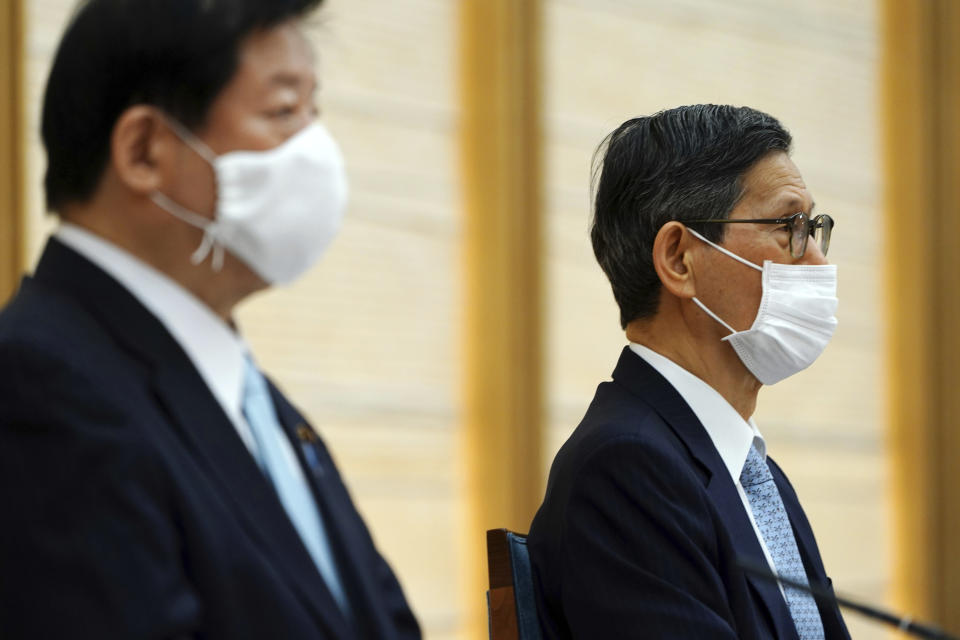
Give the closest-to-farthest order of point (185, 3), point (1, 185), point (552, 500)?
point (185, 3) → point (552, 500) → point (1, 185)

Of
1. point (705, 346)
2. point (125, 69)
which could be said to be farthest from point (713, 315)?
point (125, 69)

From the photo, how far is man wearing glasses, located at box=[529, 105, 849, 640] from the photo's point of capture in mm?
1805

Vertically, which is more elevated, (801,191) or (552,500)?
(801,191)

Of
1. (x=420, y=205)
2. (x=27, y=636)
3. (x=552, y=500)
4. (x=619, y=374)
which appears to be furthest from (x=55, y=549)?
(x=420, y=205)

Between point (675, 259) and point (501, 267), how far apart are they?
219 centimetres

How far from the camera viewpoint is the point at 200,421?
131cm

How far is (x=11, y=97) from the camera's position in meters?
→ 3.18

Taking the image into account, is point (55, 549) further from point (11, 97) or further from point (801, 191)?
point (11, 97)

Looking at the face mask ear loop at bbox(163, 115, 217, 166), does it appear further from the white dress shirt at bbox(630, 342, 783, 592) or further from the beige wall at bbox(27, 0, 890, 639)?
the beige wall at bbox(27, 0, 890, 639)

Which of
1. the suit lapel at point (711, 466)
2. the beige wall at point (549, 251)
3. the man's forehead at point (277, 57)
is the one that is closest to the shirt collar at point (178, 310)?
the man's forehead at point (277, 57)

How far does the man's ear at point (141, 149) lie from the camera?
52.4 inches

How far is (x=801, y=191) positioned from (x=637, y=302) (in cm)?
31

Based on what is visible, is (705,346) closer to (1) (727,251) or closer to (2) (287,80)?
(1) (727,251)

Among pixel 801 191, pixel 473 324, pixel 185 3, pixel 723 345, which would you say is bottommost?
pixel 473 324
